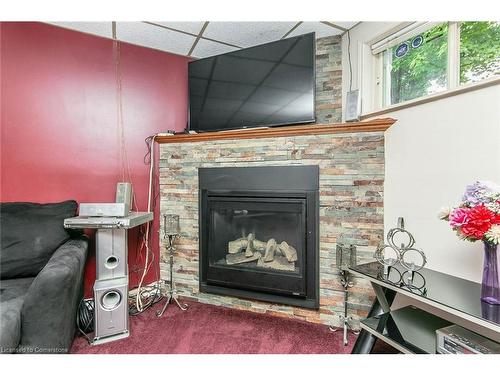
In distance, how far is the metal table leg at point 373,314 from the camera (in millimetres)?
1399

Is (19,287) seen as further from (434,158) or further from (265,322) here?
(434,158)

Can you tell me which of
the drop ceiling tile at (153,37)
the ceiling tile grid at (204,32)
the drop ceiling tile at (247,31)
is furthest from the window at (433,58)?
the drop ceiling tile at (153,37)

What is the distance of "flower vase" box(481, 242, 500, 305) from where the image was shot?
3.55ft

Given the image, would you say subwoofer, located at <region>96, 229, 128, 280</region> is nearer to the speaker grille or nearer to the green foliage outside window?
the speaker grille

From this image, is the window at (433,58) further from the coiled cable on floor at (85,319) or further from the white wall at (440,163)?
the coiled cable on floor at (85,319)

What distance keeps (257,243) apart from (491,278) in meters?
1.42

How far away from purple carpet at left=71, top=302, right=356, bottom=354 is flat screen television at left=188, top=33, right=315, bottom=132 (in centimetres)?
150

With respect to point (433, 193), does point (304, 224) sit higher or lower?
lower

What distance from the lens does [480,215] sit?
106cm

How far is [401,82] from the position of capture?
1800 mm

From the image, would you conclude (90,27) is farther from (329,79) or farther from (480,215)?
(480,215)

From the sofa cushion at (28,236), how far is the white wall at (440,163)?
2269 mm

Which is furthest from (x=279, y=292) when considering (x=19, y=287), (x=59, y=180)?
(x=59, y=180)
